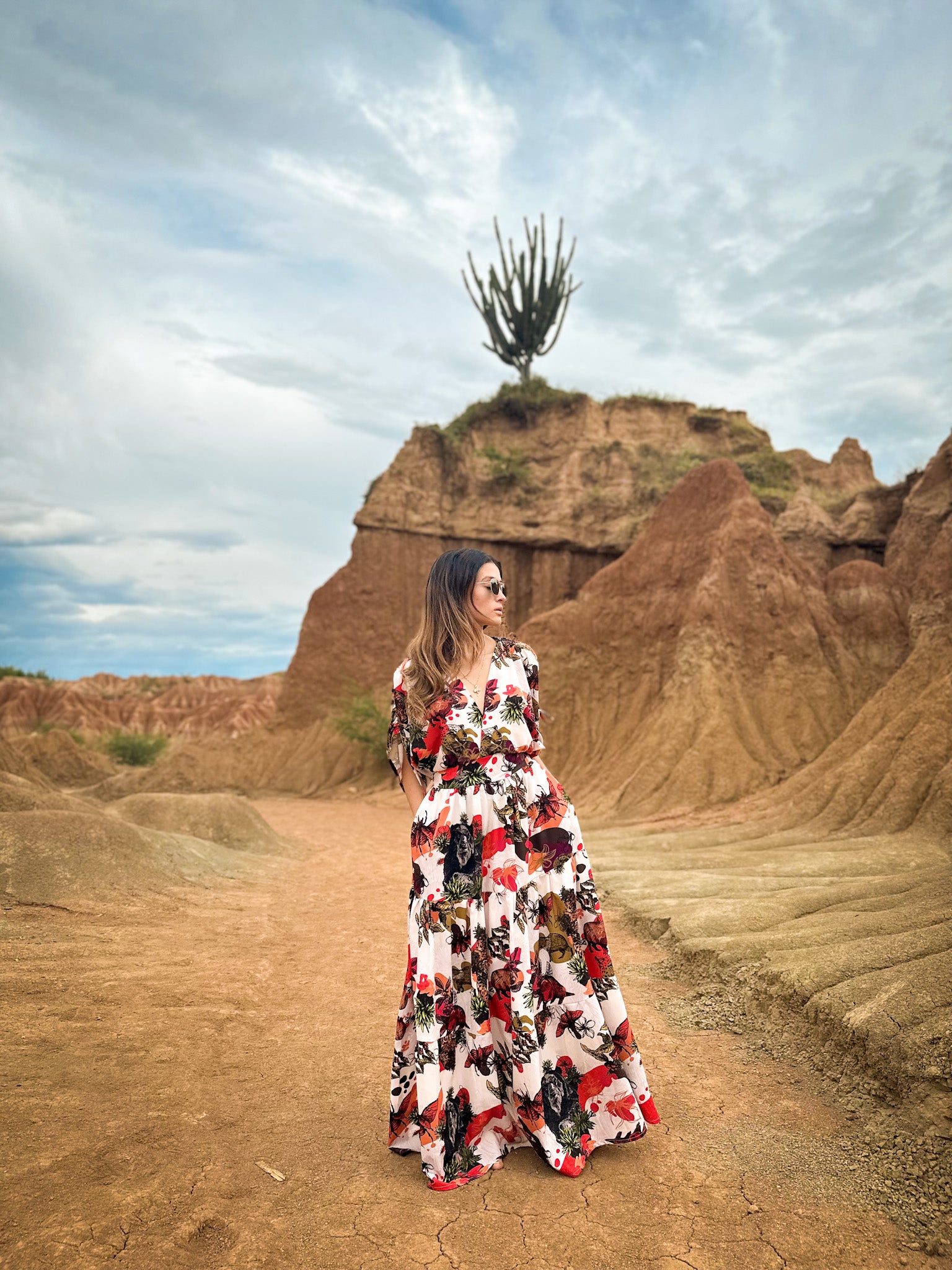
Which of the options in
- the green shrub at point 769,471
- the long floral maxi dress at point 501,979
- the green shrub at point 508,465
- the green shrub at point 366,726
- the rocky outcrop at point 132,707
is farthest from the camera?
the rocky outcrop at point 132,707

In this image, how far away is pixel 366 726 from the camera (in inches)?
801

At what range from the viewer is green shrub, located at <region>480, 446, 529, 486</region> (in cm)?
2356

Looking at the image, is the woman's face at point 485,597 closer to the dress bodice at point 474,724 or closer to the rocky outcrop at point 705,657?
the dress bodice at point 474,724

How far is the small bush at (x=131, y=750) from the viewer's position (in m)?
27.0

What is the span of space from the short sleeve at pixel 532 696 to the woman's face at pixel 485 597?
167mm

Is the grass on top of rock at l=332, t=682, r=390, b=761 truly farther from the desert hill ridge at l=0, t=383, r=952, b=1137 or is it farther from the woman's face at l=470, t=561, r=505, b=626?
the woman's face at l=470, t=561, r=505, b=626

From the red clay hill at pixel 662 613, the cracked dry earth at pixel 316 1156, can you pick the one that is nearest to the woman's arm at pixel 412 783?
the cracked dry earth at pixel 316 1156

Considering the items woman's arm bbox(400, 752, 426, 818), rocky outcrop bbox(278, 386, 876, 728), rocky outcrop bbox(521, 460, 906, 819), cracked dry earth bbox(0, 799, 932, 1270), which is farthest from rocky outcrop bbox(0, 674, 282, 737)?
woman's arm bbox(400, 752, 426, 818)

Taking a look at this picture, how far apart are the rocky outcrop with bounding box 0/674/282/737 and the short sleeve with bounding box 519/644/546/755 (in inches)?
1289

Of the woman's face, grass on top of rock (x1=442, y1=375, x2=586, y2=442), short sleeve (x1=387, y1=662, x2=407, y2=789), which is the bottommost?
short sleeve (x1=387, y1=662, x2=407, y2=789)

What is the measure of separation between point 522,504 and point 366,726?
803 centimetres

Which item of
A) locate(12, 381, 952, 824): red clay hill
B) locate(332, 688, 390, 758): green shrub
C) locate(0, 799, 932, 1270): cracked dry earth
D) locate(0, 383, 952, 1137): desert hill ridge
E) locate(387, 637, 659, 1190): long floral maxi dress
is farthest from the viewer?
locate(332, 688, 390, 758): green shrub

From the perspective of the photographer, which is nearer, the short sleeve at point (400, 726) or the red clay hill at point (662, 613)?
the short sleeve at point (400, 726)

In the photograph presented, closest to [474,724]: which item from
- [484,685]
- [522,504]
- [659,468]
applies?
[484,685]
